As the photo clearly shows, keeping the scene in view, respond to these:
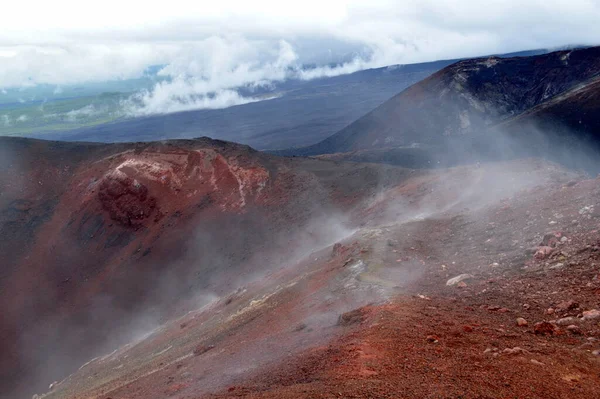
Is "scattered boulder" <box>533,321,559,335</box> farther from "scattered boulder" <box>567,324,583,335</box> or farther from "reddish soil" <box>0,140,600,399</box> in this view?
"scattered boulder" <box>567,324,583,335</box>

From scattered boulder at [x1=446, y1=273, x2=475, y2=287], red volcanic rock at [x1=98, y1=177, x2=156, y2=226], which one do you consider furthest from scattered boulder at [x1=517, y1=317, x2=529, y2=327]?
red volcanic rock at [x1=98, y1=177, x2=156, y2=226]

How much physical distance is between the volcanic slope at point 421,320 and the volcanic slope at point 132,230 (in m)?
8.74

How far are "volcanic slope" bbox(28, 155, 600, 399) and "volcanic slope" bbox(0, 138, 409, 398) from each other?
8742 millimetres

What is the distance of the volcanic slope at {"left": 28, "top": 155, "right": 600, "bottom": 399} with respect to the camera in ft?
35.2

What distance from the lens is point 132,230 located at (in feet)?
158

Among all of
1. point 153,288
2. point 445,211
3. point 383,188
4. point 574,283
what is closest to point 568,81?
point 383,188

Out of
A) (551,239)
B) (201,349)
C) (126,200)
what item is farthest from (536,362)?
(126,200)

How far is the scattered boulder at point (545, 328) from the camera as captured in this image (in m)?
12.2

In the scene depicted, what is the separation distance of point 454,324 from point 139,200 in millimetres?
42184

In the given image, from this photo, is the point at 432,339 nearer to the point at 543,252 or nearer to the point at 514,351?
the point at 514,351

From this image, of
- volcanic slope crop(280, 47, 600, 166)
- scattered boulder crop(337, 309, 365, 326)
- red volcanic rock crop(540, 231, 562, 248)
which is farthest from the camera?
volcanic slope crop(280, 47, 600, 166)

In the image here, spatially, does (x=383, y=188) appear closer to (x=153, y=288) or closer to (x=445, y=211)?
(x=445, y=211)

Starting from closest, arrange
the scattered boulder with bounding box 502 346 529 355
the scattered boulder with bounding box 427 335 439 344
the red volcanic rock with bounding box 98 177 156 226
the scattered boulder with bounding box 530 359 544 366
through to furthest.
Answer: the scattered boulder with bounding box 530 359 544 366
the scattered boulder with bounding box 502 346 529 355
the scattered boulder with bounding box 427 335 439 344
the red volcanic rock with bounding box 98 177 156 226

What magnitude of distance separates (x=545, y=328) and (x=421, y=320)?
3165mm
